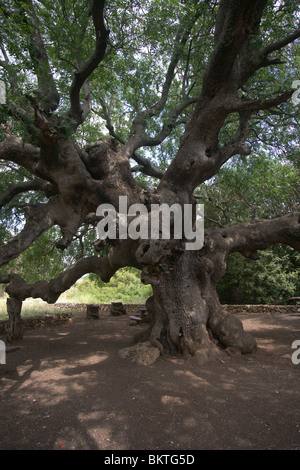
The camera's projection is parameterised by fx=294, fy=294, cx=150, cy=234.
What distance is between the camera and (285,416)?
10.2 feet

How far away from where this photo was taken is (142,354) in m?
5.39

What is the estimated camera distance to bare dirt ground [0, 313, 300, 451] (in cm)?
277

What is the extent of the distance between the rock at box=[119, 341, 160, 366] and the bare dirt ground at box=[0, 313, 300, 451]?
0.13 metres

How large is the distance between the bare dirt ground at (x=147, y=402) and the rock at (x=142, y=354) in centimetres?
13

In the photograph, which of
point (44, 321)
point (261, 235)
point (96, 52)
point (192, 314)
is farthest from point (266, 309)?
point (96, 52)

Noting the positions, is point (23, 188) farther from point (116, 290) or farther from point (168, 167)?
point (116, 290)

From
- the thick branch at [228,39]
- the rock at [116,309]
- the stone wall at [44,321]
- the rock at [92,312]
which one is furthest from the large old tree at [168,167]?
the rock at [116,309]

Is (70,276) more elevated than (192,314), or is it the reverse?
(70,276)

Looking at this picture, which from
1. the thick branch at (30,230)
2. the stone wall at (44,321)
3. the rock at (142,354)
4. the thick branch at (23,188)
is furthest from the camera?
the stone wall at (44,321)

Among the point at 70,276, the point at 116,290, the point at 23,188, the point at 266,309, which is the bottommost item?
the point at 116,290

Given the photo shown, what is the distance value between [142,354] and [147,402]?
1.83m

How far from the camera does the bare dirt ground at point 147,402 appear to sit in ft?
9.08

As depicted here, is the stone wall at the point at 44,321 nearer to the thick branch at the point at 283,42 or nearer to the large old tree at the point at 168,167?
the large old tree at the point at 168,167

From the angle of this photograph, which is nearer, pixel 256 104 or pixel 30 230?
pixel 256 104
